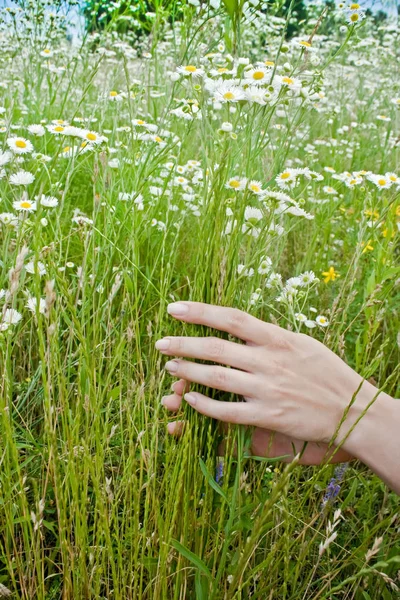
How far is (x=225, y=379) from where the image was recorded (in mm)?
918

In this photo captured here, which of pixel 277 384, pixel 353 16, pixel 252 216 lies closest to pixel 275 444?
pixel 277 384

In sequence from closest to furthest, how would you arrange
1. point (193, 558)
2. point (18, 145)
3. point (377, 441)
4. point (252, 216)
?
point (193, 558)
point (377, 441)
point (252, 216)
point (18, 145)

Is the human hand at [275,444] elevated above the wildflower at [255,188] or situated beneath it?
situated beneath

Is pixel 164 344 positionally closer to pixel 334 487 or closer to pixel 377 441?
pixel 377 441

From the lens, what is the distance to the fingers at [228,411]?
0.91 metres

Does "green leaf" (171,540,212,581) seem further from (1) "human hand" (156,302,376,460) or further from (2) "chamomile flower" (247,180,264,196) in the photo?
(2) "chamomile flower" (247,180,264,196)

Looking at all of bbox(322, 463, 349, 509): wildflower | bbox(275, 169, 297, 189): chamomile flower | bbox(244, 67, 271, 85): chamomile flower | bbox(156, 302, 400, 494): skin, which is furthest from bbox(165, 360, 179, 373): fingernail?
bbox(275, 169, 297, 189): chamomile flower

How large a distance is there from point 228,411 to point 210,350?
10 cm

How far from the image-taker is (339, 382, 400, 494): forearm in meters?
0.96

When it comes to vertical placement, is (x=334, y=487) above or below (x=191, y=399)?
below

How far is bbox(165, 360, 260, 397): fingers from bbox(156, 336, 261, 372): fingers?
16mm

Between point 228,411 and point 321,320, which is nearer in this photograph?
point 228,411

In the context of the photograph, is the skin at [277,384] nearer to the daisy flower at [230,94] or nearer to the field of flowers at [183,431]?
the field of flowers at [183,431]

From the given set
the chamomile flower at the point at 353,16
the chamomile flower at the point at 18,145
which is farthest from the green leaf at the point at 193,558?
the chamomile flower at the point at 353,16
